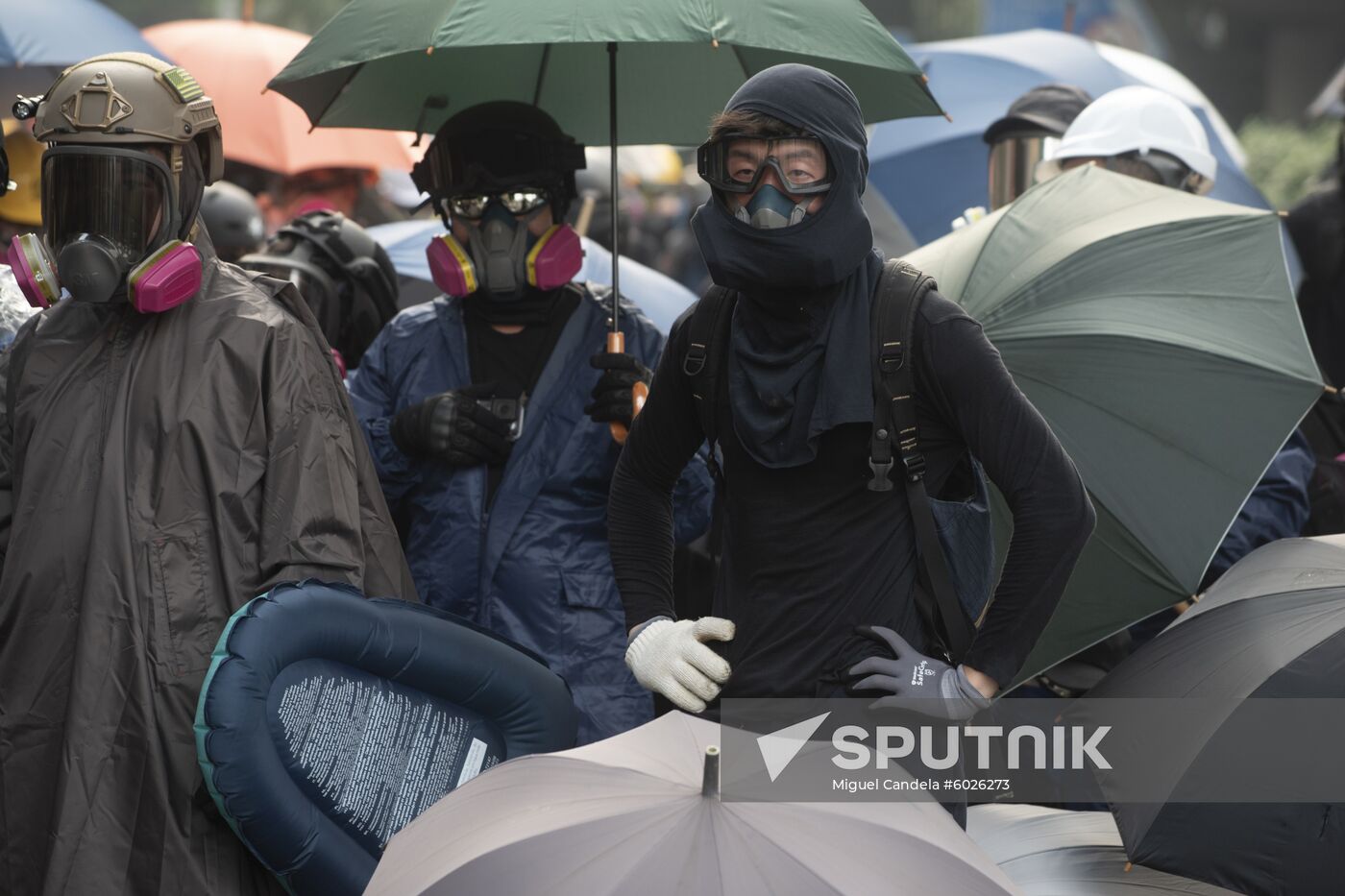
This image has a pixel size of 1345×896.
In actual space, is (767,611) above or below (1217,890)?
above

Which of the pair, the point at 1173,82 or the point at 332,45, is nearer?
the point at 332,45

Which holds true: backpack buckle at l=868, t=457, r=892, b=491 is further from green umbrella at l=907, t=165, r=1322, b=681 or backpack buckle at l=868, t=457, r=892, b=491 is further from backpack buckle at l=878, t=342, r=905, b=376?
green umbrella at l=907, t=165, r=1322, b=681

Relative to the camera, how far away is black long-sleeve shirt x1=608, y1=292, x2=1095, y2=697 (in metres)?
2.90

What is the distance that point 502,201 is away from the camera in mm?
4535

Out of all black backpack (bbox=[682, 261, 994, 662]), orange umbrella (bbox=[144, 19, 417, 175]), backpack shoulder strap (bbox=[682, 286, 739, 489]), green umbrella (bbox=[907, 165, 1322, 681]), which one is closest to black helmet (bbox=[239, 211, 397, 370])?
orange umbrella (bbox=[144, 19, 417, 175])

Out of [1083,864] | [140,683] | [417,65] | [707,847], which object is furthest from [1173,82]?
[707,847]

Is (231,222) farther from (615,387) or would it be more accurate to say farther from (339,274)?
(615,387)

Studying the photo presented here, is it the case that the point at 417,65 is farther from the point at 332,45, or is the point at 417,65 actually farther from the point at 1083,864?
the point at 1083,864

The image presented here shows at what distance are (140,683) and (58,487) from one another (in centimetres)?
46

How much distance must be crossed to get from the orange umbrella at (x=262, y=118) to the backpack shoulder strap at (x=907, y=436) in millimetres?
5130

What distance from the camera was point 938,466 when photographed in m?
3.05

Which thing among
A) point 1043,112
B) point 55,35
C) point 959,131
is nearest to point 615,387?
point 1043,112

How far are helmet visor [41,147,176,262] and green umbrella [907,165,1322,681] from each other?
1.85 metres

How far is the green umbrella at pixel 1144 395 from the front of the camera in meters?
3.88
